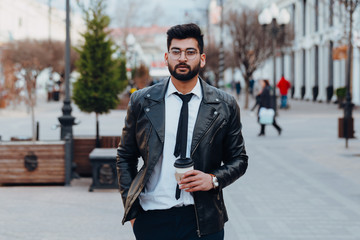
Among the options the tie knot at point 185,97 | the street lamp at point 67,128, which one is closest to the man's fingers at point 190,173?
the tie knot at point 185,97

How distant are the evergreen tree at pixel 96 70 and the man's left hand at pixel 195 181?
29.9 ft

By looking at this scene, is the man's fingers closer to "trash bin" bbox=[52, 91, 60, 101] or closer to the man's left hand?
the man's left hand

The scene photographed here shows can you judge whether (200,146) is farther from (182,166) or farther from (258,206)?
(258,206)

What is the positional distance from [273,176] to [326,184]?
1076mm

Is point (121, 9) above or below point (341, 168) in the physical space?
above

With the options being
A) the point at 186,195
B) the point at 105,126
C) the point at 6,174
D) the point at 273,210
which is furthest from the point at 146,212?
the point at 105,126

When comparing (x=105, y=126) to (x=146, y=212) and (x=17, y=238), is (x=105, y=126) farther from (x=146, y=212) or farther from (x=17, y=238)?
(x=146, y=212)

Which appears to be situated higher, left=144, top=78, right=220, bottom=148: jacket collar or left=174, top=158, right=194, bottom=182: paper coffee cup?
left=144, top=78, right=220, bottom=148: jacket collar

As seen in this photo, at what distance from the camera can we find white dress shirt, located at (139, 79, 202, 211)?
324cm

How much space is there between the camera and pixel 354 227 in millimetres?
7242

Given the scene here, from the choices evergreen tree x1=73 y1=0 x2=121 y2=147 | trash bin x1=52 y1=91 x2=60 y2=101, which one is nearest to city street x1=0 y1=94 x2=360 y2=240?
evergreen tree x1=73 y1=0 x2=121 y2=147

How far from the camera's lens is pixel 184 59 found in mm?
3256

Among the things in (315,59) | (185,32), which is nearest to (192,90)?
(185,32)

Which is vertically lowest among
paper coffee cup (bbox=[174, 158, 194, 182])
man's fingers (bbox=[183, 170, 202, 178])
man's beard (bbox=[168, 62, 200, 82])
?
man's fingers (bbox=[183, 170, 202, 178])
